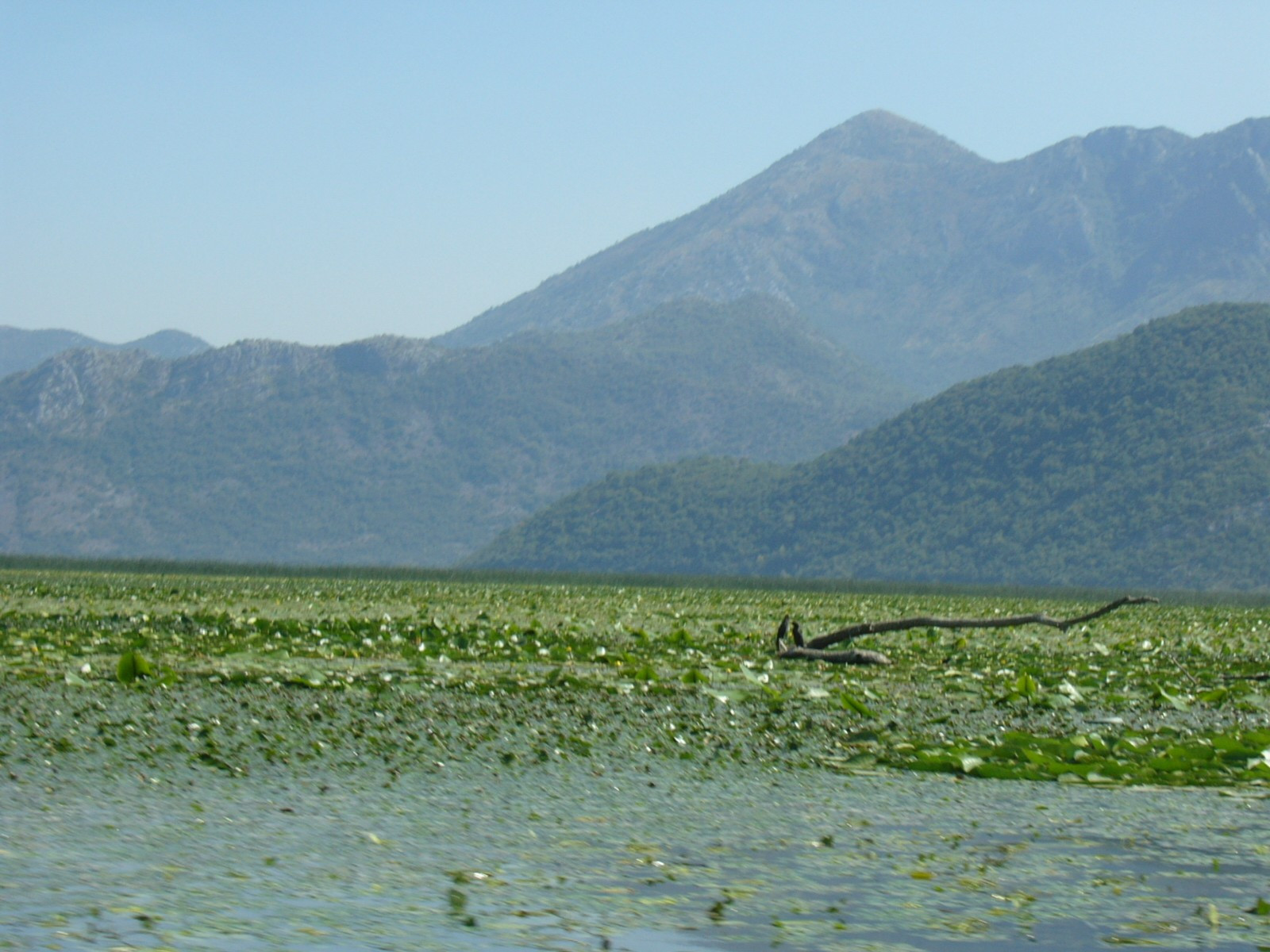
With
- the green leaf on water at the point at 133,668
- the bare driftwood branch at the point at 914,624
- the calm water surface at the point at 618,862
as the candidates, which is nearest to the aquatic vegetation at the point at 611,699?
the green leaf on water at the point at 133,668

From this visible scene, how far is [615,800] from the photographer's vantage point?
38.4 ft

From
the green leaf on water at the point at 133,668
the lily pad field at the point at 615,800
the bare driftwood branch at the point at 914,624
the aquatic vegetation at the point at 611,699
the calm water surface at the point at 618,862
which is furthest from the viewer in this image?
the bare driftwood branch at the point at 914,624

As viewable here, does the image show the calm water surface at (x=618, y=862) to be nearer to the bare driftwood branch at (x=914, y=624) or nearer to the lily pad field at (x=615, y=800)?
the lily pad field at (x=615, y=800)

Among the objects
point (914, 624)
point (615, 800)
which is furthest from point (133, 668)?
point (914, 624)

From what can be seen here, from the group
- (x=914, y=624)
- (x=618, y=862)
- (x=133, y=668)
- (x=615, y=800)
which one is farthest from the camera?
(x=914, y=624)

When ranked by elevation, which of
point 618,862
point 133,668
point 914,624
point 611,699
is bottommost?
point 618,862

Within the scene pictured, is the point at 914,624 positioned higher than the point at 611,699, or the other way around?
the point at 914,624

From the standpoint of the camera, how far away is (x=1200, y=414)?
611 feet

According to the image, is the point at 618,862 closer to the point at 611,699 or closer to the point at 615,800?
the point at 615,800

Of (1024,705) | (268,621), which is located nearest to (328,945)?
(1024,705)

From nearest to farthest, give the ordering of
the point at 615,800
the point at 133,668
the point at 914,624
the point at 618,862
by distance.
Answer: the point at 618,862 → the point at 615,800 → the point at 133,668 → the point at 914,624

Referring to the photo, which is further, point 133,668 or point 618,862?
point 133,668

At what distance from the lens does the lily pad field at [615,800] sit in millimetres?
8305

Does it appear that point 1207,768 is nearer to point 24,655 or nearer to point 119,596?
point 24,655
